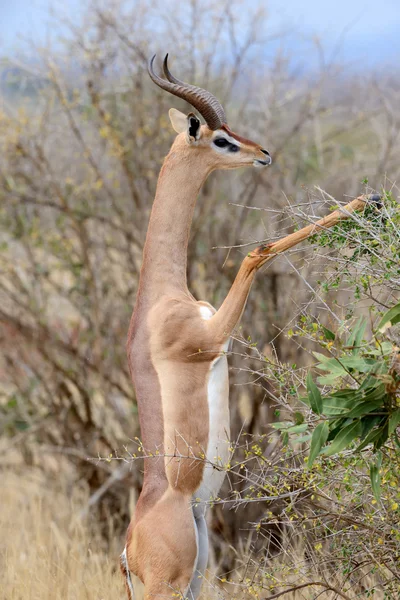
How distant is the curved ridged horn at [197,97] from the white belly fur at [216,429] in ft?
2.28

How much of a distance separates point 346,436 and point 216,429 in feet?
2.11

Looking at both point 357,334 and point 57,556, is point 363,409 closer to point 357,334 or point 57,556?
point 357,334

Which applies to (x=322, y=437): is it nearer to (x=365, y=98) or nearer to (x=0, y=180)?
(x=0, y=180)

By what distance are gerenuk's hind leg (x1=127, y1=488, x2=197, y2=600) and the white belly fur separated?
83 millimetres

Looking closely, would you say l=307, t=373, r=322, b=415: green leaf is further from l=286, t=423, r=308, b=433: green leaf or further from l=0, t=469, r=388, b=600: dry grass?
l=0, t=469, r=388, b=600: dry grass

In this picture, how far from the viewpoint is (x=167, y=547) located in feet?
9.55

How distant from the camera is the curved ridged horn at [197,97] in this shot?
3.01 m

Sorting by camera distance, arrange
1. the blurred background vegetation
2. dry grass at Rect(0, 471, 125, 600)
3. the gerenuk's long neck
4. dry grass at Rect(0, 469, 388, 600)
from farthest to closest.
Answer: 1. the blurred background vegetation
2. dry grass at Rect(0, 471, 125, 600)
3. dry grass at Rect(0, 469, 388, 600)
4. the gerenuk's long neck

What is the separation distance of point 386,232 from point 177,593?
1323 mm

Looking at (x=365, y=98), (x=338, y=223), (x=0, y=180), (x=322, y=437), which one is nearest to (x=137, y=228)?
(x=0, y=180)

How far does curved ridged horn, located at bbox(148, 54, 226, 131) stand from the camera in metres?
3.01

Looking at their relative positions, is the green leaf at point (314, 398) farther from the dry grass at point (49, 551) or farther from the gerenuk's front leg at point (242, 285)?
the dry grass at point (49, 551)

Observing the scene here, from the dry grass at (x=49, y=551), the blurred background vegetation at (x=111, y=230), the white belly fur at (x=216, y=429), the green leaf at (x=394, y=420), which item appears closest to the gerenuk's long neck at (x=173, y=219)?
the white belly fur at (x=216, y=429)


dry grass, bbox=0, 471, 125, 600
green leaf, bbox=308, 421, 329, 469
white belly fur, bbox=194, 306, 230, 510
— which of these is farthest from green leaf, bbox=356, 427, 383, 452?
dry grass, bbox=0, 471, 125, 600
